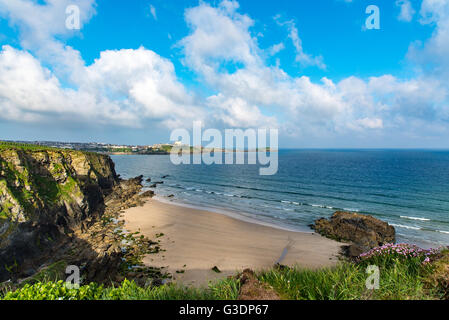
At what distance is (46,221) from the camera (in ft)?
71.3

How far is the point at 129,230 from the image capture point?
27125 mm

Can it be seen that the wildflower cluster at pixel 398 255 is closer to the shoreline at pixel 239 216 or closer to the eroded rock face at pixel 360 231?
the eroded rock face at pixel 360 231

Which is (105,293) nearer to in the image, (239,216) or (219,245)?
(219,245)

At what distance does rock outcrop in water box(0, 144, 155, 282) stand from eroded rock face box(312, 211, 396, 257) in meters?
25.7

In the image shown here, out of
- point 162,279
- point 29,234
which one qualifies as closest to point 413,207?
point 162,279

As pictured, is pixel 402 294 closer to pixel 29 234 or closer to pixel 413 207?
pixel 29 234

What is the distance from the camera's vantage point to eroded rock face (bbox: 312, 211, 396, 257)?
2497 cm

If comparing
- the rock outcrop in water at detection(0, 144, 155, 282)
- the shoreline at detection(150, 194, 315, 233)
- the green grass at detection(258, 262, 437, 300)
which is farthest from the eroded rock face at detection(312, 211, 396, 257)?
the rock outcrop in water at detection(0, 144, 155, 282)

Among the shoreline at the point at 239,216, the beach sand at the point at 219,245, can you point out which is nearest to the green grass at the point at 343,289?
the beach sand at the point at 219,245

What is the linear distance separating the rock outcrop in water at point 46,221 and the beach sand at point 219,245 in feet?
14.3

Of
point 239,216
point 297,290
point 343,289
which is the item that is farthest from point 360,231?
point 297,290

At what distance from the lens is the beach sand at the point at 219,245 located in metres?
18.9
